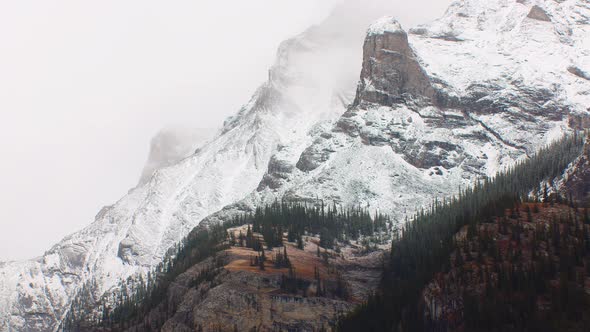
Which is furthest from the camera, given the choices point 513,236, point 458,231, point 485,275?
point 458,231

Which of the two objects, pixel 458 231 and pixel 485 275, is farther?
pixel 458 231

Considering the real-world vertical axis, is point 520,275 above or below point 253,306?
above

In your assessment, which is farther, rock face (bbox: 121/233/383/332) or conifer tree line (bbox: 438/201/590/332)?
rock face (bbox: 121/233/383/332)

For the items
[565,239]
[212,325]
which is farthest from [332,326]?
[565,239]

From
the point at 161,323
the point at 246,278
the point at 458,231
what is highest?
the point at 458,231

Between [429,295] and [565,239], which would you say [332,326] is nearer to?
[429,295]

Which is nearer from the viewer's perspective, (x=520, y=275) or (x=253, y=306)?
(x=520, y=275)

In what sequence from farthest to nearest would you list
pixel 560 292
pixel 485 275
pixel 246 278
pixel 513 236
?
pixel 246 278 < pixel 513 236 < pixel 485 275 < pixel 560 292

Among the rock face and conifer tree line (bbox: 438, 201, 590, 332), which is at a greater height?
conifer tree line (bbox: 438, 201, 590, 332)

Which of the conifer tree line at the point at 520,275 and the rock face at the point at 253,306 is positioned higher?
the conifer tree line at the point at 520,275

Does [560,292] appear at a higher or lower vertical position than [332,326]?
higher

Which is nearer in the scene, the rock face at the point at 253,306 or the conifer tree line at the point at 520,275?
the conifer tree line at the point at 520,275
